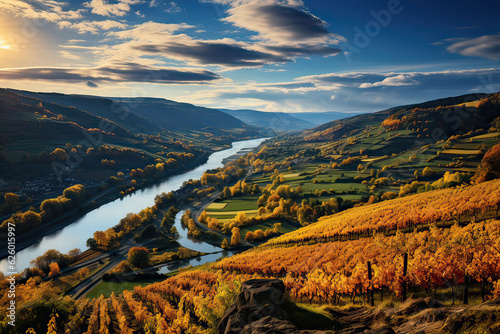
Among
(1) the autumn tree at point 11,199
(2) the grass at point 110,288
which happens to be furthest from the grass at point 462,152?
(1) the autumn tree at point 11,199

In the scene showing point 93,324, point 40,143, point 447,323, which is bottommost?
point 93,324

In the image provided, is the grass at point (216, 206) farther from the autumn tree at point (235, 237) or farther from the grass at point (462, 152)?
the grass at point (462, 152)

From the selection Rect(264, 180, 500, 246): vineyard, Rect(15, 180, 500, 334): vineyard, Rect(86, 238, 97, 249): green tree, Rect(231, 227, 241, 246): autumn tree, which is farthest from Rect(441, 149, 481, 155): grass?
Rect(86, 238, 97, 249): green tree

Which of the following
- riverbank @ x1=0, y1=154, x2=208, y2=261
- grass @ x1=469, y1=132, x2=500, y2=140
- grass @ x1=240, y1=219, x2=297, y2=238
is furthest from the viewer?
grass @ x1=469, y1=132, x2=500, y2=140

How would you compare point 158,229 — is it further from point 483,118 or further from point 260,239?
point 483,118

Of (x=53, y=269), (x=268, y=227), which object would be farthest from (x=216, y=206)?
(x=53, y=269)

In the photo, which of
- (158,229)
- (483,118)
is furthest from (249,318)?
(483,118)

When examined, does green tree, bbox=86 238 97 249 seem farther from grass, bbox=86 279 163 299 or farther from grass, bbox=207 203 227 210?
grass, bbox=207 203 227 210

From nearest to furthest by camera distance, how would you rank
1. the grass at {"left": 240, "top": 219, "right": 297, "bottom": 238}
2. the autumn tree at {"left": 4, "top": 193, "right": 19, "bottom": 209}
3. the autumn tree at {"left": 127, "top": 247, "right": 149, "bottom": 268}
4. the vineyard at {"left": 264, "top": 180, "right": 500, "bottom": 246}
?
1. the vineyard at {"left": 264, "top": 180, "right": 500, "bottom": 246}
2. the autumn tree at {"left": 127, "top": 247, "right": 149, "bottom": 268}
3. the grass at {"left": 240, "top": 219, "right": 297, "bottom": 238}
4. the autumn tree at {"left": 4, "top": 193, "right": 19, "bottom": 209}
